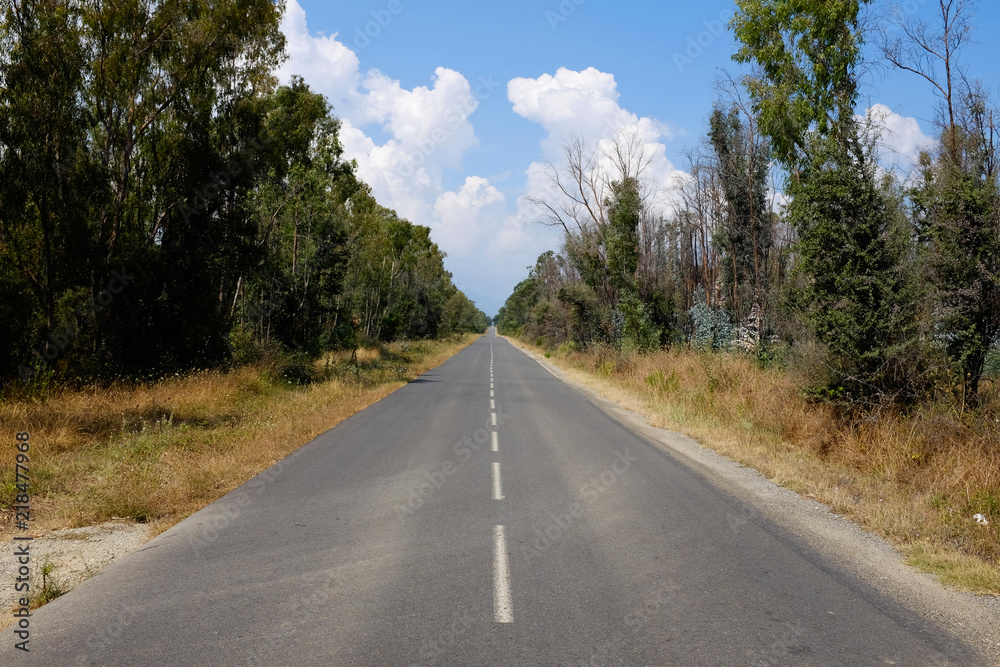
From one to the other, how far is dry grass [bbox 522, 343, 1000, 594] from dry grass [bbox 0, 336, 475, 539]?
750 cm

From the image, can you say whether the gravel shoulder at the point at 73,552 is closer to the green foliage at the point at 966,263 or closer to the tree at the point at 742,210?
the green foliage at the point at 966,263

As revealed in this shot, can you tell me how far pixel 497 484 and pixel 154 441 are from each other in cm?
581

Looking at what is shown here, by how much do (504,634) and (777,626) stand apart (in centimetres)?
187

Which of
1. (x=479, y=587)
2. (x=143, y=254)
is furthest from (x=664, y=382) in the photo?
(x=479, y=587)

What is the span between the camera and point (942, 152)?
11.6 meters

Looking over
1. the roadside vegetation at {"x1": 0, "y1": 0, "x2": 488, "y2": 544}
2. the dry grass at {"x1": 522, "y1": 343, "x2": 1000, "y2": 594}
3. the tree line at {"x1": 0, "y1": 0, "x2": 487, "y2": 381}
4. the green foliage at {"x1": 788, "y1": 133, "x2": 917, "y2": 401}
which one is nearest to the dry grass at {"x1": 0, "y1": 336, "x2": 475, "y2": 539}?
the roadside vegetation at {"x1": 0, "y1": 0, "x2": 488, "y2": 544}

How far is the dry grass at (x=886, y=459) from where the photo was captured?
589 cm

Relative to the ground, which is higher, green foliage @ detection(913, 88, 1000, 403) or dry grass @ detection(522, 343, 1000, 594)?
green foliage @ detection(913, 88, 1000, 403)

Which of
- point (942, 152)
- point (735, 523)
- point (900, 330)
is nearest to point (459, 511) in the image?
point (735, 523)

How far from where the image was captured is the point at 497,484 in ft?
27.1

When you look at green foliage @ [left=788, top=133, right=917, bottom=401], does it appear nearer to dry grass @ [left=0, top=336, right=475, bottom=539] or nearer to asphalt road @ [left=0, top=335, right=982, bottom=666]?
asphalt road @ [left=0, top=335, right=982, bottom=666]

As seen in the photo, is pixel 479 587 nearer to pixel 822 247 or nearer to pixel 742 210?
pixel 822 247

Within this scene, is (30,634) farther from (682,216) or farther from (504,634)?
(682,216)

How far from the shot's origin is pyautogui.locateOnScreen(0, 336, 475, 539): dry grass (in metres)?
7.04
